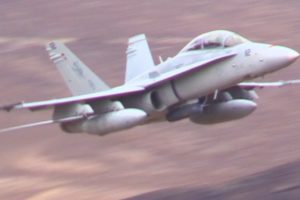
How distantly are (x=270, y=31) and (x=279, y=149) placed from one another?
14561 millimetres

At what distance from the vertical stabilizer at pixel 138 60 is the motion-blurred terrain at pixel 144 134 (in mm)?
3798

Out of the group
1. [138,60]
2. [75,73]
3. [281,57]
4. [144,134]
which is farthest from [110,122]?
[144,134]

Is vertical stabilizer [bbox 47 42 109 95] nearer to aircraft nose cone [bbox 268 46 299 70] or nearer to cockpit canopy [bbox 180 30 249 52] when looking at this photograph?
cockpit canopy [bbox 180 30 249 52]

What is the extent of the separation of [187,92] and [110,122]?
2.05 metres

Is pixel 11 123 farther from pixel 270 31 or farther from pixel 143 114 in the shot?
pixel 143 114

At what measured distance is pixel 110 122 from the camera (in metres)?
30.8

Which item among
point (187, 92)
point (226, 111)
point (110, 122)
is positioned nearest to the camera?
point (110, 122)

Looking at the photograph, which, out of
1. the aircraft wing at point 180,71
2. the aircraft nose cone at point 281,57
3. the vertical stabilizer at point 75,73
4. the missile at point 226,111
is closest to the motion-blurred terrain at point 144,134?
the missile at point 226,111

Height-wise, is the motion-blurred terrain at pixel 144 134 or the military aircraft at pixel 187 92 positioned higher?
the military aircraft at pixel 187 92

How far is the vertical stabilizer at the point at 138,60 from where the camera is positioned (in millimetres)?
32969

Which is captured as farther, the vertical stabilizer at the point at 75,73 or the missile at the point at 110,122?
the vertical stabilizer at the point at 75,73

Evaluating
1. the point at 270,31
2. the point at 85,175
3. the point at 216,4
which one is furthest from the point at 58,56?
the point at 216,4

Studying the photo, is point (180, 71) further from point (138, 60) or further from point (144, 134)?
point (144, 134)

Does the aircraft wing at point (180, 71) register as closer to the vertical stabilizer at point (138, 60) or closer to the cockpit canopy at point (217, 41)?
the cockpit canopy at point (217, 41)
